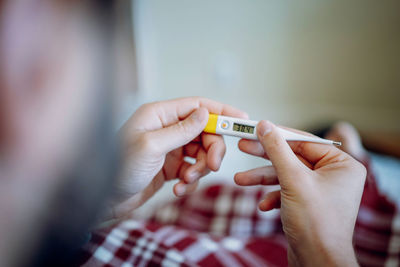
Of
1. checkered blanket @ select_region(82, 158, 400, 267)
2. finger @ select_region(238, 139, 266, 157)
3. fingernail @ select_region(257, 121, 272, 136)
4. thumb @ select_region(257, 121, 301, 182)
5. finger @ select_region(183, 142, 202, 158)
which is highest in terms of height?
fingernail @ select_region(257, 121, 272, 136)

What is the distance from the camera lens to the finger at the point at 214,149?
1.90ft

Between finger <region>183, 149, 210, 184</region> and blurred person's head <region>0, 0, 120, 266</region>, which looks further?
finger <region>183, 149, 210, 184</region>

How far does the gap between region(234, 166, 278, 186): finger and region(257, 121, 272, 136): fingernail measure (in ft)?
0.41

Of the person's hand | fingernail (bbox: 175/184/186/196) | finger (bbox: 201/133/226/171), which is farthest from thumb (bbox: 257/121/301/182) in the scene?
fingernail (bbox: 175/184/186/196)

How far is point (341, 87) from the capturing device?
4.99 feet

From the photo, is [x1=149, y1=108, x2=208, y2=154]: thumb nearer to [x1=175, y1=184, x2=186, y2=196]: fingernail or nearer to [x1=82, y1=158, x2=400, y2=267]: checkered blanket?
[x1=175, y1=184, x2=186, y2=196]: fingernail

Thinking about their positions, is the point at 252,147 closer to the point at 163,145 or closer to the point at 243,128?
the point at 243,128

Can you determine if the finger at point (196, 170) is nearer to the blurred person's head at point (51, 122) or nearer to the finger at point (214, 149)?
the finger at point (214, 149)

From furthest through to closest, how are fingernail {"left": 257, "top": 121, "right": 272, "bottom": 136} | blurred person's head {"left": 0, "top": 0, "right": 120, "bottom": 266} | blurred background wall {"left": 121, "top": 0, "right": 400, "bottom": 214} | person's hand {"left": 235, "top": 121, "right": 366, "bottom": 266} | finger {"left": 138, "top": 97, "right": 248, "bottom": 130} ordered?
blurred background wall {"left": 121, "top": 0, "right": 400, "bottom": 214}, finger {"left": 138, "top": 97, "right": 248, "bottom": 130}, fingernail {"left": 257, "top": 121, "right": 272, "bottom": 136}, person's hand {"left": 235, "top": 121, "right": 366, "bottom": 266}, blurred person's head {"left": 0, "top": 0, "right": 120, "bottom": 266}

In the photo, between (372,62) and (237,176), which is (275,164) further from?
(372,62)

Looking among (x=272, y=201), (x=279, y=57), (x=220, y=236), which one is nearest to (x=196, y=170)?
(x=272, y=201)

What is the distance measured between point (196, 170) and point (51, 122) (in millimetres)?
408

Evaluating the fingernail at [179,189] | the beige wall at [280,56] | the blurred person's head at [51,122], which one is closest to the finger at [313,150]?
the fingernail at [179,189]

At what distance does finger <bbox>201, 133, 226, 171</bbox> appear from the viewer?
0.58 m
